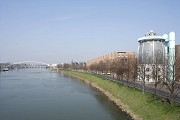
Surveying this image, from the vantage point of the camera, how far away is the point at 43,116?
64.8ft

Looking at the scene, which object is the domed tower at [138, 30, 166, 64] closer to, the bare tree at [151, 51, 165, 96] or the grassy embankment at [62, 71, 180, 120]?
the bare tree at [151, 51, 165, 96]

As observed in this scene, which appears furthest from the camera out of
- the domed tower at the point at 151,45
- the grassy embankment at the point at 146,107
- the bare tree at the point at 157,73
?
the domed tower at the point at 151,45

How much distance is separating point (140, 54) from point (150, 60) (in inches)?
224

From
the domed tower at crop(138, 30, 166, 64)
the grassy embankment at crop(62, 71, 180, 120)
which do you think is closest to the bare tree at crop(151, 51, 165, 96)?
the grassy embankment at crop(62, 71, 180, 120)

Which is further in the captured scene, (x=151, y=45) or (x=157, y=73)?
(x=151, y=45)

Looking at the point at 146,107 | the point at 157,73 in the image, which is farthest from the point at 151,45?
the point at 146,107

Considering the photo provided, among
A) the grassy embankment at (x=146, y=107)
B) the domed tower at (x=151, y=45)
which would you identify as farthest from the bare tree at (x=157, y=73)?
the domed tower at (x=151, y=45)

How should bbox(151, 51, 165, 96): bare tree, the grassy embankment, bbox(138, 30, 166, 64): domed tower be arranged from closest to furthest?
1. the grassy embankment
2. bbox(151, 51, 165, 96): bare tree
3. bbox(138, 30, 166, 64): domed tower

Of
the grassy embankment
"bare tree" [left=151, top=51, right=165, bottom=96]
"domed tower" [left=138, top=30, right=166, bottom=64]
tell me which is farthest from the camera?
"domed tower" [left=138, top=30, right=166, bottom=64]

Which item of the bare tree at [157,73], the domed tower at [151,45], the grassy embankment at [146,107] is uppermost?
the domed tower at [151,45]

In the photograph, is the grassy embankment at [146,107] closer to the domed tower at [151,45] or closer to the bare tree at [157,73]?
the bare tree at [157,73]

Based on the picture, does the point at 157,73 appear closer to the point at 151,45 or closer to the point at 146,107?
the point at 146,107

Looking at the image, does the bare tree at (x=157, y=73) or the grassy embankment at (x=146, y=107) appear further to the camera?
the bare tree at (x=157, y=73)

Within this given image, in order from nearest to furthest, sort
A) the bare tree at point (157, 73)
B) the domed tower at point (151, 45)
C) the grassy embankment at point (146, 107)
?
the grassy embankment at point (146, 107) < the bare tree at point (157, 73) < the domed tower at point (151, 45)
